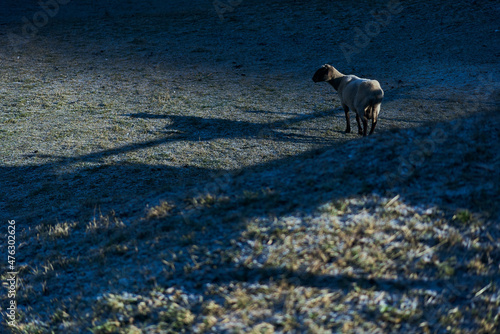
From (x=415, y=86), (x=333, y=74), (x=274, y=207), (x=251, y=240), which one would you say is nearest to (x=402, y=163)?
(x=274, y=207)

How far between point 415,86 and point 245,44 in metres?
8.70

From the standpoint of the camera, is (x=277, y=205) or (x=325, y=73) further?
(x=325, y=73)

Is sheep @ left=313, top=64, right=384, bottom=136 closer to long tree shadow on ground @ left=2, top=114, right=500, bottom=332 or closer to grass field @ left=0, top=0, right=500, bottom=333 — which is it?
grass field @ left=0, top=0, right=500, bottom=333

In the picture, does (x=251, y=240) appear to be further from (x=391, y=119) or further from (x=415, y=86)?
(x=415, y=86)

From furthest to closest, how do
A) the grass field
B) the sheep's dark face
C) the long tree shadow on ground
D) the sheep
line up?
the sheep's dark face, the sheep, the long tree shadow on ground, the grass field

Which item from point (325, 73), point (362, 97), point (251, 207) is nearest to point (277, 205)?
point (251, 207)

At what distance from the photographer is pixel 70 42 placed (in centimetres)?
2116

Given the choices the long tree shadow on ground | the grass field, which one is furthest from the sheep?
the long tree shadow on ground

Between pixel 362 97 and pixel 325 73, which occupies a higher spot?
pixel 325 73

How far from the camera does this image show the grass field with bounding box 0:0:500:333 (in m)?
4.43

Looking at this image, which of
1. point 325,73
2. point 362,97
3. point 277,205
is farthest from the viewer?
point 325,73

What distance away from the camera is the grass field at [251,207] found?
443cm

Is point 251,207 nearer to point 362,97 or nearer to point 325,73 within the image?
point 362,97

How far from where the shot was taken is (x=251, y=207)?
6.02 meters
